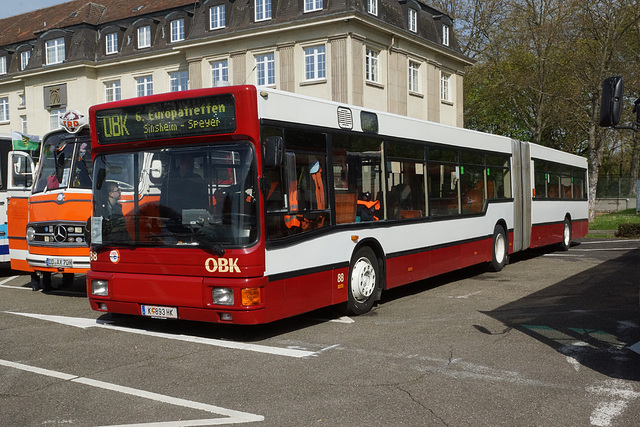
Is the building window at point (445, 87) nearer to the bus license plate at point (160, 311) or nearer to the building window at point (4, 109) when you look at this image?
the building window at point (4, 109)

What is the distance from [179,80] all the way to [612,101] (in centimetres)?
3923

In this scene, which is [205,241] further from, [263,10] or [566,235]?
[263,10]

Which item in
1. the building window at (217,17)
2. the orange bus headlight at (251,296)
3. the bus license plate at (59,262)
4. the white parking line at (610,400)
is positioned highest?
the building window at (217,17)

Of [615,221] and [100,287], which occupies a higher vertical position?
[100,287]

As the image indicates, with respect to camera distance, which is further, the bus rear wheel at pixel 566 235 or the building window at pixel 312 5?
the building window at pixel 312 5

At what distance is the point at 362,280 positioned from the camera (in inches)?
401

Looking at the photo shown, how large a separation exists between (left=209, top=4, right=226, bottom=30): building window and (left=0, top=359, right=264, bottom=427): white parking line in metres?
34.7

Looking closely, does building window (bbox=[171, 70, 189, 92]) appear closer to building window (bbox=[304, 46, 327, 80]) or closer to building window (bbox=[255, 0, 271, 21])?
building window (bbox=[255, 0, 271, 21])

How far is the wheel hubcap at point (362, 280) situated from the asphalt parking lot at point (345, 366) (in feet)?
1.01

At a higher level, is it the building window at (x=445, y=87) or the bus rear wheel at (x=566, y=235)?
the building window at (x=445, y=87)

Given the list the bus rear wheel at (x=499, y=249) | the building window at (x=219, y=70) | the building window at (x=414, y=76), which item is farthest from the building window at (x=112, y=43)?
the bus rear wheel at (x=499, y=249)

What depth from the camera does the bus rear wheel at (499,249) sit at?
1538 cm

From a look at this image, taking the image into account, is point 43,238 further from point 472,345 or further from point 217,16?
point 217,16

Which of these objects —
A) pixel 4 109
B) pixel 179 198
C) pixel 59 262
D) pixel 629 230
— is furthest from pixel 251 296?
pixel 4 109
